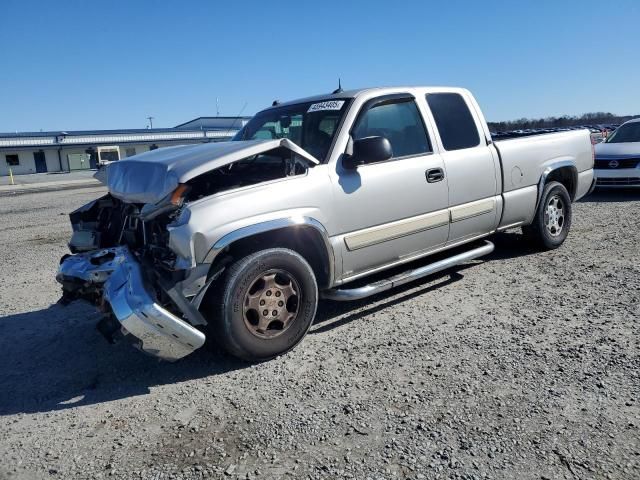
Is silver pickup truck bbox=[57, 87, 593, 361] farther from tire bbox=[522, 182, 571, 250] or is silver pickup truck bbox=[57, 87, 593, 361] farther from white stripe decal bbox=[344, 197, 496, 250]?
tire bbox=[522, 182, 571, 250]

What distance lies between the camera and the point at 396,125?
484 cm

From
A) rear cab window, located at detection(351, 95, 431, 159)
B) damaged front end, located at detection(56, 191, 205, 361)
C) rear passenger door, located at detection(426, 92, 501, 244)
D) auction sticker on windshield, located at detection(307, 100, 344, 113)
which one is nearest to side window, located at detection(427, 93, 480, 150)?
rear passenger door, located at detection(426, 92, 501, 244)

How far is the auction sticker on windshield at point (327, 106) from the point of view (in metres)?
4.61

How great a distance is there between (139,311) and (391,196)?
2.30 metres

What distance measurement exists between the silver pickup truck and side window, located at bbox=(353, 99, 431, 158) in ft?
0.04

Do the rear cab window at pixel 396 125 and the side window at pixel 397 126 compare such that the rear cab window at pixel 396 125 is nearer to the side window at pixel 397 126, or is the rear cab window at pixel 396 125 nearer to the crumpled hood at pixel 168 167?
the side window at pixel 397 126

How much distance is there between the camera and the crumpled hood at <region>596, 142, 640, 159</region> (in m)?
10.6

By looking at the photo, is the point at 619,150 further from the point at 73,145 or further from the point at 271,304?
the point at 73,145

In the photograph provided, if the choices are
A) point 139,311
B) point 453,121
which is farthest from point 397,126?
point 139,311

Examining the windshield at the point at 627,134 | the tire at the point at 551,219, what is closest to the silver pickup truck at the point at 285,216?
the tire at the point at 551,219

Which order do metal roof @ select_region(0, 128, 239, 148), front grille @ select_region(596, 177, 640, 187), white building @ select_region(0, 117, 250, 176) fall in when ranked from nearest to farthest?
1. front grille @ select_region(596, 177, 640, 187)
2. white building @ select_region(0, 117, 250, 176)
3. metal roof @ select_region(0, 128, 239, 148)

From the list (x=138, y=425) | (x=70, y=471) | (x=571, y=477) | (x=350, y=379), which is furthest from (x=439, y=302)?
(x=70, y=471)

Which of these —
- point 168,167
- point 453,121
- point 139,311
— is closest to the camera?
point 139,311

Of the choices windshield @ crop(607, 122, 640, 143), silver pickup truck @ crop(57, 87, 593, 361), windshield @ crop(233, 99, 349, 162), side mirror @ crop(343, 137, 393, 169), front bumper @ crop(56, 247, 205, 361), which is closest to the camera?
front bumper @ crop(56, 247, 205, 361)
